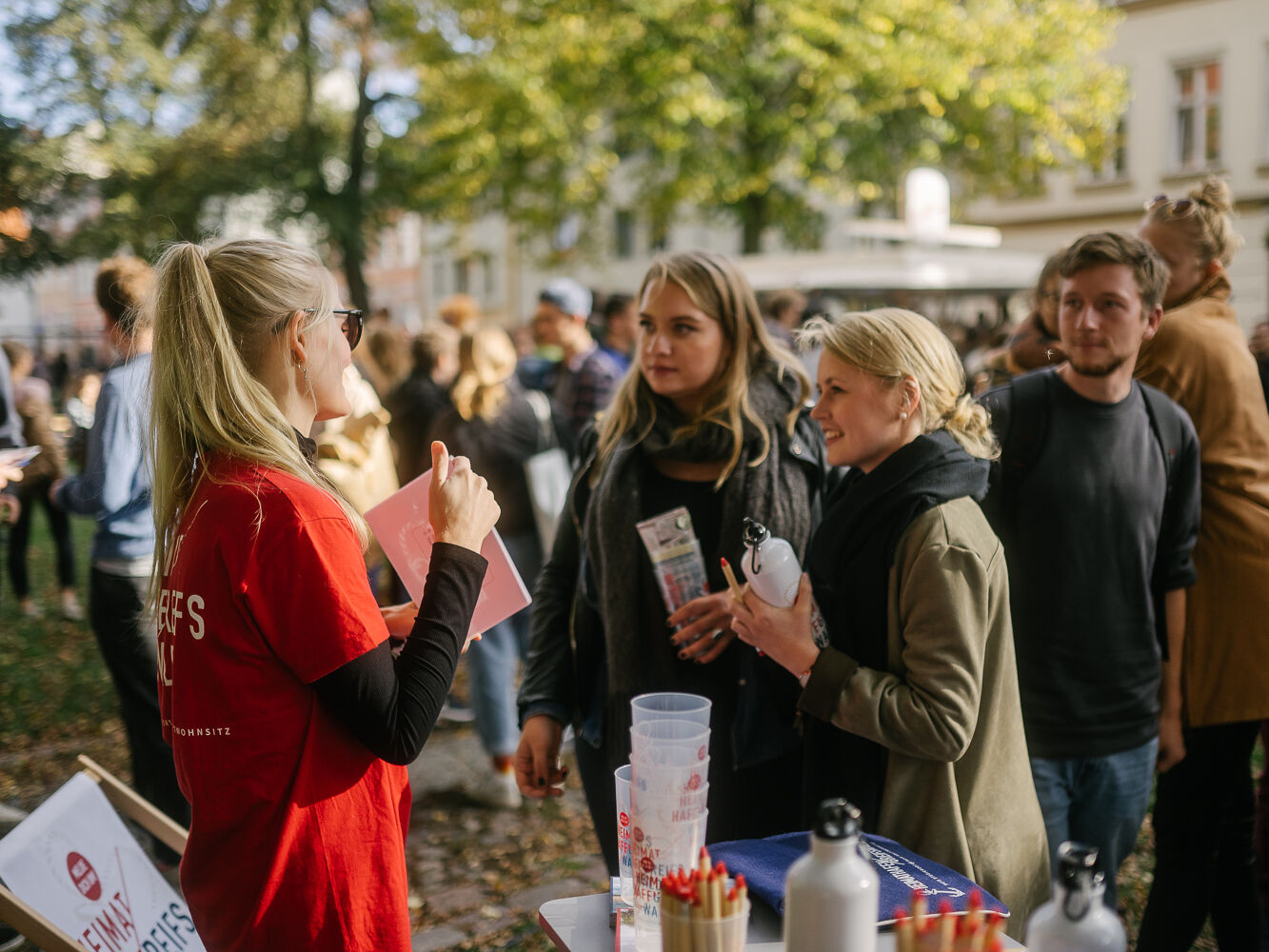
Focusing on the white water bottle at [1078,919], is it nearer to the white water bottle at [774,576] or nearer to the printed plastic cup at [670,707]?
the printed plastic cup at [670,707]

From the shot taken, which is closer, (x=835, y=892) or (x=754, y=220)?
(x=835, y=892)

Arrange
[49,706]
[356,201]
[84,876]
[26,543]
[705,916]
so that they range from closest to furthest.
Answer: [705,916], [84,876], [49,706], [26,543], [356,201]

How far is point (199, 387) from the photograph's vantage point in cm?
151

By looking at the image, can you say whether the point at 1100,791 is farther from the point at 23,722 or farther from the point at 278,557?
the point at 23,722

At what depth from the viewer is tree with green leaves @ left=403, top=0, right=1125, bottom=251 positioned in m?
14.2

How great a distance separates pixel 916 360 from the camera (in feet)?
6.42

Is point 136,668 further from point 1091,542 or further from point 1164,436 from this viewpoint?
point 1164,436

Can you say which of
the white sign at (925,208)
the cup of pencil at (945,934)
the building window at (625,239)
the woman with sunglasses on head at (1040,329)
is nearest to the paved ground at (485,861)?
the woman with sunglasses on head at (1040,329)

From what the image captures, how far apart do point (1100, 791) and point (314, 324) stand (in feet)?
6.58

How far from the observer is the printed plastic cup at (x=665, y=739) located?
1.44m

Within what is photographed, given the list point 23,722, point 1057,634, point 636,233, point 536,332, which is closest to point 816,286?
point 536,332

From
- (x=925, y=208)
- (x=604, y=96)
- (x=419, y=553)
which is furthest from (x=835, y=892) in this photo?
(x=604, y=96)

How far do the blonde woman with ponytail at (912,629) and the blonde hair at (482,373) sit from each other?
115 inches

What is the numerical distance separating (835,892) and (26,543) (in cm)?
842
